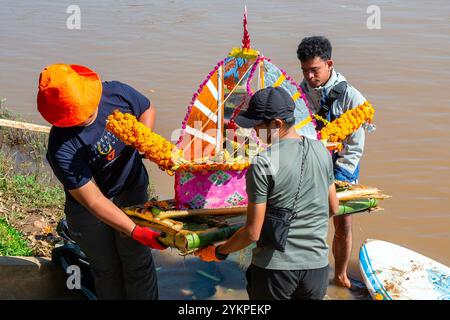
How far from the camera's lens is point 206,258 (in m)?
2.81

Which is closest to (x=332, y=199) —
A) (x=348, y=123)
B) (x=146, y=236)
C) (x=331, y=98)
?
(x=348, y=123)

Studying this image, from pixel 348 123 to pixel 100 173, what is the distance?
1.36 m

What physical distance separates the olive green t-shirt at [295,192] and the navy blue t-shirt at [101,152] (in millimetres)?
876

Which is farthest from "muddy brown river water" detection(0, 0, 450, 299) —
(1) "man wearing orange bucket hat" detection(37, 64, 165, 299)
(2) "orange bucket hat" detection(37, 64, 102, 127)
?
(2) "orange bucket hat" detection(37, 64, 102, 127)

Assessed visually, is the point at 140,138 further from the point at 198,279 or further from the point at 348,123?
the point at 198,279

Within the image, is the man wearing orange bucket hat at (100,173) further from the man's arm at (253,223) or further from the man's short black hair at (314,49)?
the man's short black hair at (314,49)

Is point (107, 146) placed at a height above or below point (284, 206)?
above

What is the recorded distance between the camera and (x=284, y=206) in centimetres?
239

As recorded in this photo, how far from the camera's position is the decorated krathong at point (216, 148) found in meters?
2.87

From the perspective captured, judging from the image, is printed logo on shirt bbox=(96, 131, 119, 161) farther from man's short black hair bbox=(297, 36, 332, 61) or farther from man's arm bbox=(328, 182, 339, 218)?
man's short black hair bbox=(297, 36, 332, 61)

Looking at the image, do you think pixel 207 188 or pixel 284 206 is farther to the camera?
pixel 207 188

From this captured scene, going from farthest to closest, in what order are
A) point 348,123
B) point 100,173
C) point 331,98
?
point 331,98
point 348,123
point 100,173
